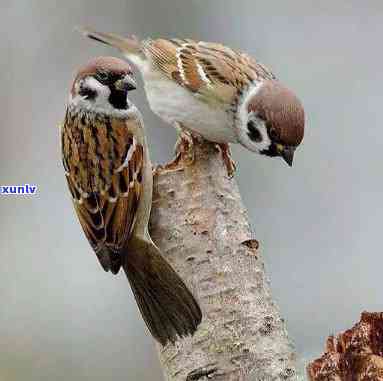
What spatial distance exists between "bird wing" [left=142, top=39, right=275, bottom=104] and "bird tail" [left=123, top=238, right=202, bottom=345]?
2.97ft

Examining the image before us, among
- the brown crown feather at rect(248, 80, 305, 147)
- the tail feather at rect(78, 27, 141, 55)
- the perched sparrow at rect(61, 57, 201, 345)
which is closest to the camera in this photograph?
the perched sparrow at rect(61, 57, 201, 345)

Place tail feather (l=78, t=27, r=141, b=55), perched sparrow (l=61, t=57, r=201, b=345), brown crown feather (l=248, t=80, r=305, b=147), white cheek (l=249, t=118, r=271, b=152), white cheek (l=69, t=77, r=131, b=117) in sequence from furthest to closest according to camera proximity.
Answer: tail feather (l=78, t=27, r=141, b=55), white cheek (l=249, t=118, r=271, b=152), brown crown feather (l=248, t=80, r=305, b=147), white cheek (l=69, t=77, r=131, b=117), perched sparrow (l=61, t=57, r=201, b=345)

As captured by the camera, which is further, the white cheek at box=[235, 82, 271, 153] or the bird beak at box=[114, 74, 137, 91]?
the white cheek at box=[235, 82, 271, 153]

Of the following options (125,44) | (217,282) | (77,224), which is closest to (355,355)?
(217,282)

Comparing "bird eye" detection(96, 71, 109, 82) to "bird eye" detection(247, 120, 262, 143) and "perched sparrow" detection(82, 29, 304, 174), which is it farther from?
"bird eye" detection(247, 120, 262, 143)

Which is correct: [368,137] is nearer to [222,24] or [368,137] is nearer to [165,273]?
[222,24]

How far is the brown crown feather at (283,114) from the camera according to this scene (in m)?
3.91

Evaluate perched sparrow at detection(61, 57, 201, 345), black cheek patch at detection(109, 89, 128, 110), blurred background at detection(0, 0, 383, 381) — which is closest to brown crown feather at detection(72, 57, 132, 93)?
perched sparrow at detection(61, 57, 201, 345)

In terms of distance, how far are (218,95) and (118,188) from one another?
72cm

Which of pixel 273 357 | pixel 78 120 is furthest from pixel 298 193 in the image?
pixel 273 357

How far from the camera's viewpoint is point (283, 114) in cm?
394

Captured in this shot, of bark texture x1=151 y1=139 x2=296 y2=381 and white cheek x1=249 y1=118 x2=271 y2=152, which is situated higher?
white cheek x1=249 y1=118 x2=271 y2=152

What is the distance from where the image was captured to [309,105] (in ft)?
24.0

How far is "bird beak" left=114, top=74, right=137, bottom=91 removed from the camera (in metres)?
3.62
